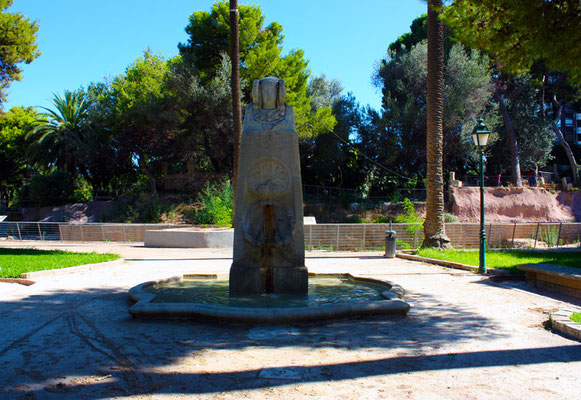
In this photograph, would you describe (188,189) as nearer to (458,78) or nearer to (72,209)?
(72,209)

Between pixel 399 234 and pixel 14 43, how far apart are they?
A: 55.2ft

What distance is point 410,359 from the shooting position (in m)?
3.94

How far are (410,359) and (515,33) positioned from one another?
771 centimetres

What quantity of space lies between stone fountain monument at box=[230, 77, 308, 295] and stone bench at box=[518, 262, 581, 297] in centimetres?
438

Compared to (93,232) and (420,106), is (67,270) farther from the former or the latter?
(420,106)

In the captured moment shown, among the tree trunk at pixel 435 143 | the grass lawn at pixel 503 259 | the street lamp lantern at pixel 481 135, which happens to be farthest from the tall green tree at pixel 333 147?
the street lamp lantern at pixel 481 135

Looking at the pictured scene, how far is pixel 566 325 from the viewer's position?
4836 millimetres

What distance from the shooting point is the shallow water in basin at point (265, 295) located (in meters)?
6.09

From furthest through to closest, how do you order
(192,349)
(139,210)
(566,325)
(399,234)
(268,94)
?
(139,210)
(399,234)
(268,94)
(566,325)
(192,349)

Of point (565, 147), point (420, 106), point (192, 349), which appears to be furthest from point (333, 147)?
point (192, 349)

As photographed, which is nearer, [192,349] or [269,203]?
[192,349]

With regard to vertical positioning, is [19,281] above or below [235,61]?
below

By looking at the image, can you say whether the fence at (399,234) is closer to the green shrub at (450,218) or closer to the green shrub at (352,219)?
the green shrub at (450,218)

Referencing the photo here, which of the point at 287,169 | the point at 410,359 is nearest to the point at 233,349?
the point at 410,359
